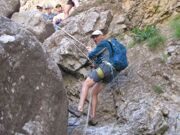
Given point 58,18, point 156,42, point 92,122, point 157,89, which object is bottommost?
point 92,122

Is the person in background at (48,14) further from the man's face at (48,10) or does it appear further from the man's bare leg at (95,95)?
the man's bare leg at (95,95)

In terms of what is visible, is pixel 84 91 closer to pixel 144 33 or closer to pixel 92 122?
pixel 92 122

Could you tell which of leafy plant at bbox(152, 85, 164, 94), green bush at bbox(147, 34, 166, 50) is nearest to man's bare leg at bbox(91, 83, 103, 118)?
leafy plant at bbox(152, 85, 164, 94)

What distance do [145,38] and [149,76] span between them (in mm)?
1616

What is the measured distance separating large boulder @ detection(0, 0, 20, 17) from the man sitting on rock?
21.0 ft

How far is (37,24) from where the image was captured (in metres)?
14.8

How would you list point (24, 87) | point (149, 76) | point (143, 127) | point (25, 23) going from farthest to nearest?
point (25, 23)
point (149, 76)
point (143, 127)
point (24, 87)

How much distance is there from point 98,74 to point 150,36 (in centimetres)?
277

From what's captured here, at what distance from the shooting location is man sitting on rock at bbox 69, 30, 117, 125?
31.8 ft

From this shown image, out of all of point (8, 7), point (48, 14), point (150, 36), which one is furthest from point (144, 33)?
point (8, 7)

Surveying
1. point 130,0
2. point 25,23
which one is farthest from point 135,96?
point 25,23

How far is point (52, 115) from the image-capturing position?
788 cm

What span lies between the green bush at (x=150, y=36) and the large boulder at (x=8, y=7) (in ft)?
16.9

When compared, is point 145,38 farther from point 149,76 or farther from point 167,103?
point 167,103
